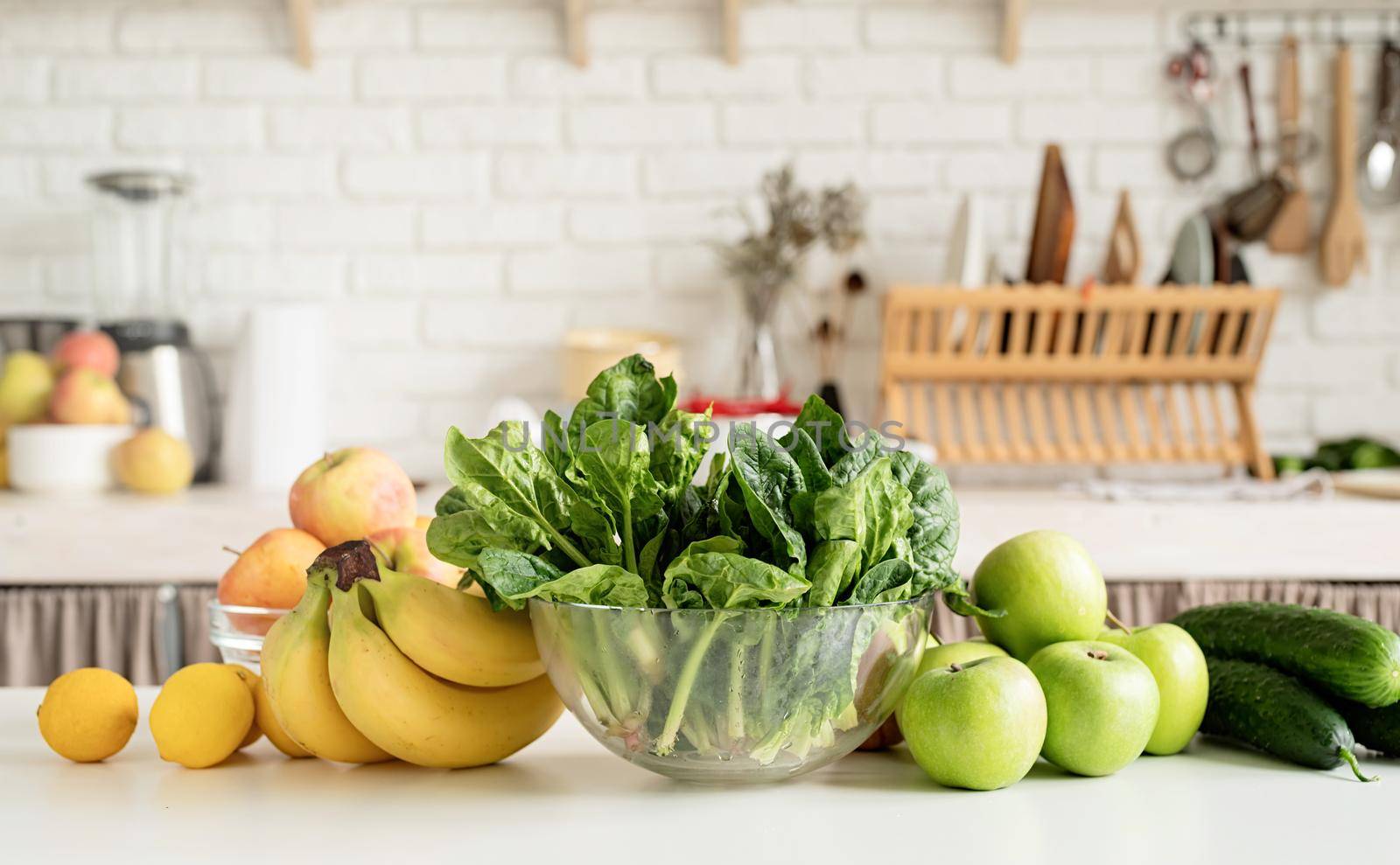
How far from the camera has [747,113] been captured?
2.29m

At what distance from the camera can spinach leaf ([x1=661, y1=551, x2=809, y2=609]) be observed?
58cm

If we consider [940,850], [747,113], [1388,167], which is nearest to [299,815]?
[940,850]

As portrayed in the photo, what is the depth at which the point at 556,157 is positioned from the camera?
2303 millimetres

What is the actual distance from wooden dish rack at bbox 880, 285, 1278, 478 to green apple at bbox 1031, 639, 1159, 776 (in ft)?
4.65

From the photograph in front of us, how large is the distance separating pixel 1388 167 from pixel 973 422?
87 cm

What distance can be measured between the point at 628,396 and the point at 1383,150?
2054mm

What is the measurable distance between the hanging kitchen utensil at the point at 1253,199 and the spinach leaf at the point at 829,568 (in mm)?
1902

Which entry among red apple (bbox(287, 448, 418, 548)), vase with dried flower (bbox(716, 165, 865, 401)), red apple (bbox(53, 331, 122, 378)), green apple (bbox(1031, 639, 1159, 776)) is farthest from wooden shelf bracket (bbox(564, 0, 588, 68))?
green apple (bbox(1031, 639, 1159, 776))

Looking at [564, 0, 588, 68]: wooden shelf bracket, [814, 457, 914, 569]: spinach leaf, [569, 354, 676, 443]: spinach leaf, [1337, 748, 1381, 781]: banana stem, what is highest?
[564, 0, 588, 68]: wooden shelf bracket

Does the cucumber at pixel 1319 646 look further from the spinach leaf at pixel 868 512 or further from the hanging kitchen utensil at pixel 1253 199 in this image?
the hanging kitchen utensil at pixel 1253 199

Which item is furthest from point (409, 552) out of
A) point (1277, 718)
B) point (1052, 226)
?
point (1052, 226)

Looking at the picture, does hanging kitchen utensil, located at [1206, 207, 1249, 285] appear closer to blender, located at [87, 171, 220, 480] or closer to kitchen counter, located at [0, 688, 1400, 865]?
kitchen counter, located at [0, 688, 1400, 865]

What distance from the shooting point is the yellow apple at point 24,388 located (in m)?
2.08

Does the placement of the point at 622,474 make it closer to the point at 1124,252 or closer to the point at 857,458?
the point at 857,458
